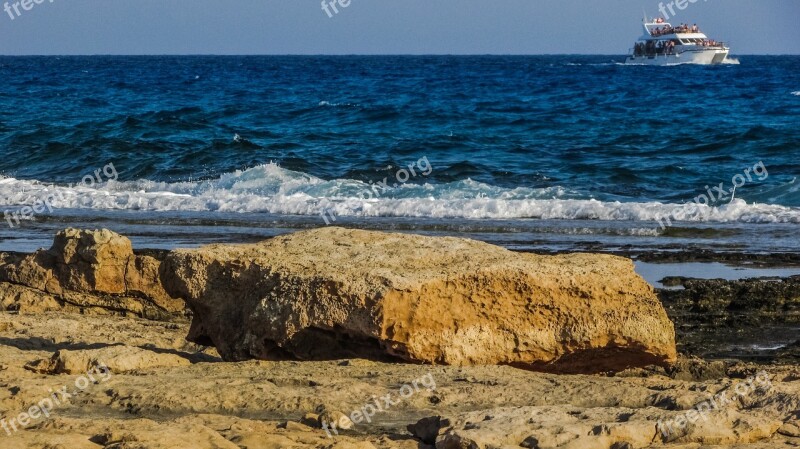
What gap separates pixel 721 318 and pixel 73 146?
1734 cm

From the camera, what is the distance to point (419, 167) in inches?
727

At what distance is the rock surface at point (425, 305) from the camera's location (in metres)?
4.93

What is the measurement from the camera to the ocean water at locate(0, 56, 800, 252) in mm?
12695

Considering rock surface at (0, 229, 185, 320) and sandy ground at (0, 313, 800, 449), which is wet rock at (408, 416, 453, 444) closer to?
sandy ground at (0, 313, 800, 449)

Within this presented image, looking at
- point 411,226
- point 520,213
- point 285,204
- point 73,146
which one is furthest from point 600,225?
point 73,146

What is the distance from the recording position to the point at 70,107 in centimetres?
3020

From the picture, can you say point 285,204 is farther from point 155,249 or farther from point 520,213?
point 155,249

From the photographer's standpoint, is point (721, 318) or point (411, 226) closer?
point (721, 318)

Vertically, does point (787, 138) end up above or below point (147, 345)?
above
